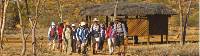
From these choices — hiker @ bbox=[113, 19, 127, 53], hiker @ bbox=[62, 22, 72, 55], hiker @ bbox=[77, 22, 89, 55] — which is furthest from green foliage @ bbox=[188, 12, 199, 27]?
hiker @ bbox=[77, 22, 89, 55]

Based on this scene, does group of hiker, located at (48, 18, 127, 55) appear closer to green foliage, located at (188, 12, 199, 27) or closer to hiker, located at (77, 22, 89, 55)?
hiker, located at (77, 22, 89, 55)

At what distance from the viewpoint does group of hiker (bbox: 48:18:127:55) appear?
63.9 feet

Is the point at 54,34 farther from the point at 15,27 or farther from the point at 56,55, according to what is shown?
the point at 15,27

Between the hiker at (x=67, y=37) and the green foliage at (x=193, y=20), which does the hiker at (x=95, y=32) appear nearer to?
the hiker at (x=67, y=37)

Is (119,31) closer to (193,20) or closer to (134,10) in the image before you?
(134,10)

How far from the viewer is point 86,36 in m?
19.5

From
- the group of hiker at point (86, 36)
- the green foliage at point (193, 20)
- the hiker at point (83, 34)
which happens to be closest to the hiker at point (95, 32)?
the group of hiker at point (86, 36)

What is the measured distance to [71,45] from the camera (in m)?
21.0

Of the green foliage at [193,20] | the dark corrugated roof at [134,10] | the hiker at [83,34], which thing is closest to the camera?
the hiker at [83,34]

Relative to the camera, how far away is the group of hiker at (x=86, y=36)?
19.5 meters

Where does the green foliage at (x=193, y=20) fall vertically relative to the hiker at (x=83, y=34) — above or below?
below

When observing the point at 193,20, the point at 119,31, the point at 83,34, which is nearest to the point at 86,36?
the point at 83,34

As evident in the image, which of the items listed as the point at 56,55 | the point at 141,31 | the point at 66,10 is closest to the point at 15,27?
the point at 66,10

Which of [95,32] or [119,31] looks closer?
[119,31]
